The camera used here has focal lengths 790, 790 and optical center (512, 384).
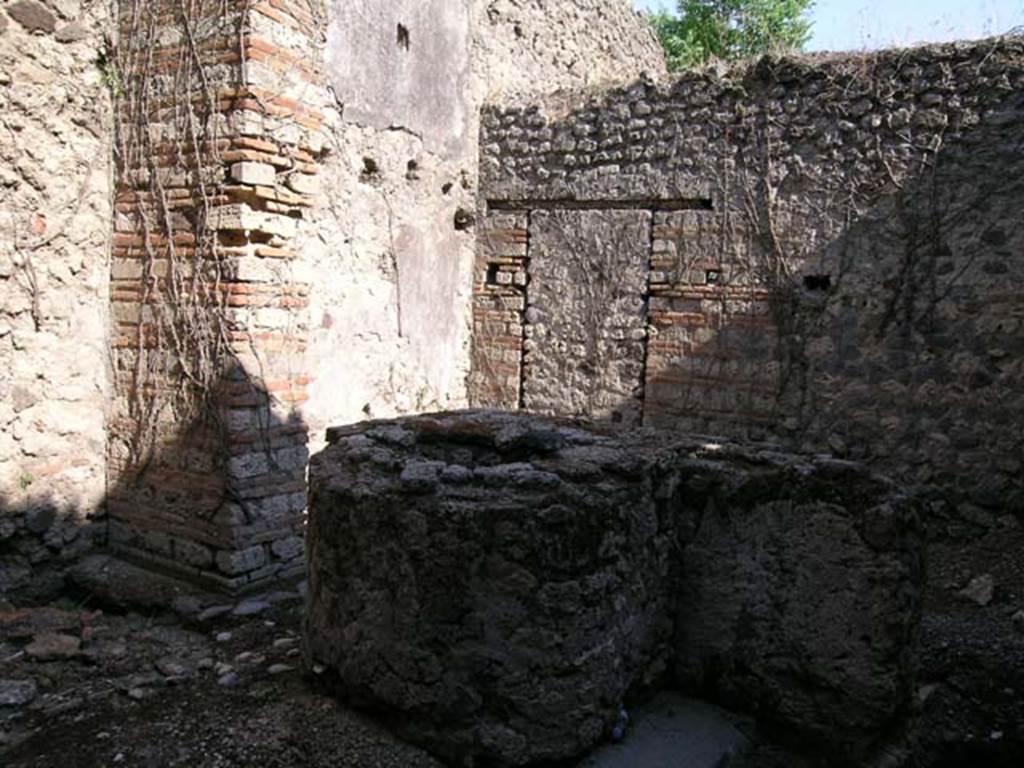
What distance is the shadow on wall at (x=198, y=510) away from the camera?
4215 mm

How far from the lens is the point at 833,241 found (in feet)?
18.2

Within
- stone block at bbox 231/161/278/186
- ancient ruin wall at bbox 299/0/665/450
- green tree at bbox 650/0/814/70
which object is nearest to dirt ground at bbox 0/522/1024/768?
ancient ruin wall at bbox 299/0/665/450

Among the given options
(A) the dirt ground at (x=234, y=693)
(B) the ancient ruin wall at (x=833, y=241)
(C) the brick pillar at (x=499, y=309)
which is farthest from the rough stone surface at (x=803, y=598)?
(C) the brick pillar at (x=499, y=309)

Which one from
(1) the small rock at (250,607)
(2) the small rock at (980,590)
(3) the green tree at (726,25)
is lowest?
(1) the small rock at (250,607)

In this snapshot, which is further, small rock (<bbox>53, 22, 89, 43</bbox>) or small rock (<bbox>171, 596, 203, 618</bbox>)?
small rock (<bbox>53, 22, 89, 43</bbox>)

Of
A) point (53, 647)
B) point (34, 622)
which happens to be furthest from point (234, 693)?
point (34, 622)

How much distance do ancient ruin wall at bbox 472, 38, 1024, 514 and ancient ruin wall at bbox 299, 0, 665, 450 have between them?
2.54 ft

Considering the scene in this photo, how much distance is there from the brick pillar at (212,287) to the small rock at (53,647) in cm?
78

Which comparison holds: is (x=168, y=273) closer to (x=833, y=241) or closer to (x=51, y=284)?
(x=51, y=284)

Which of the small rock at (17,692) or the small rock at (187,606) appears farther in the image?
the small rock at (187,606)

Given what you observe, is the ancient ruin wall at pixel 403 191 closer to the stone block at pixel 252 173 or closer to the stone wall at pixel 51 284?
the stone block at pixel 252 173

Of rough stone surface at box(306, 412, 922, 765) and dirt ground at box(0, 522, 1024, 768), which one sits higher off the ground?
rough stone surface at box(306, 412, 922, 765)

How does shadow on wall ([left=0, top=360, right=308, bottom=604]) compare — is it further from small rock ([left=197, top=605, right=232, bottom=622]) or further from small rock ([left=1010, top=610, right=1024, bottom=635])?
small rock ([left=1010, top=610, right=1024, bottom=635])

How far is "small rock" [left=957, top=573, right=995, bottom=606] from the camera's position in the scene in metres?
4.47
